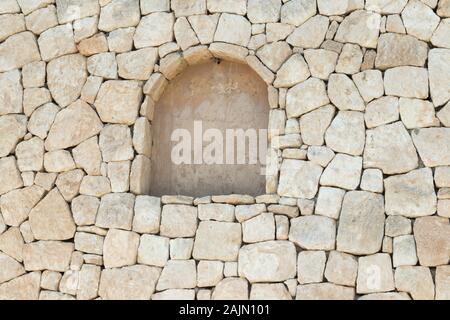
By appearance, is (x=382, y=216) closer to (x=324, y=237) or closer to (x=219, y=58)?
(x=324, y=237)

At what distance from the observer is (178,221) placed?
5.78 meters

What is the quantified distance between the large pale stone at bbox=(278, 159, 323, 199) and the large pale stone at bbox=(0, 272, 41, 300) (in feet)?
7.99

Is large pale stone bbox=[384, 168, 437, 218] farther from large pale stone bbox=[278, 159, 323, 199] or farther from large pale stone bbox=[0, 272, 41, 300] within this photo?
large pale stone bbox=[0, 272, 41, 300]

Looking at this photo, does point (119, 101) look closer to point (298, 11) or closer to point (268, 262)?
point (298, 11)

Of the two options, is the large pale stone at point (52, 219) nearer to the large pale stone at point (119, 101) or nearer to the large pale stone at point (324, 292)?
the large pale stone at point (119, 101)

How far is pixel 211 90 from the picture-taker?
20.5ft

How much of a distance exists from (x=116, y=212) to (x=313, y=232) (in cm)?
180

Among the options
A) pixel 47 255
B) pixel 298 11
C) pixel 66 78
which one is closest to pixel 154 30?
pixel 66 78

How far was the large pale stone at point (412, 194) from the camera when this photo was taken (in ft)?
17.3

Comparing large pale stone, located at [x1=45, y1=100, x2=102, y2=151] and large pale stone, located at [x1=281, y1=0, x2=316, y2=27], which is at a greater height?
large pale stone, located at [x1=281, y1=0, x2=316, y2=27]

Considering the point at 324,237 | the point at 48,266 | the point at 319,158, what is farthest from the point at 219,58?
the point at 48,266

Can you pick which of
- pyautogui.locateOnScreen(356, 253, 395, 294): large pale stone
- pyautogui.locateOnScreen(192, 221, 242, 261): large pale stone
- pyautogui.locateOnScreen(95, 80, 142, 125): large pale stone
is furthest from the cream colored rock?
pyautogui.locateOnScreen(356, 253, 395, 294): large pale stone

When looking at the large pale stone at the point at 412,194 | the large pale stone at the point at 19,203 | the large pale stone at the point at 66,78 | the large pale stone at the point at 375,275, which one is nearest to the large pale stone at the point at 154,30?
the large pale stone at the point at 66,78

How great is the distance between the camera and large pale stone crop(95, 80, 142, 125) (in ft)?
19.9
